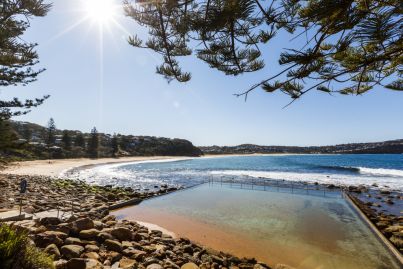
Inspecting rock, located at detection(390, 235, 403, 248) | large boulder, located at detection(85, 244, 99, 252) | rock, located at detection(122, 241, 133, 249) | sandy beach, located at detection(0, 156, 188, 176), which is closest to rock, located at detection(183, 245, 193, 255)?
rock, located at detection(122, 241, 133, 249)

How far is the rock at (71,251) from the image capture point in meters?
6.17

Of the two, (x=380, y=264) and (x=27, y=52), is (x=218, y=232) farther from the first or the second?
(x=27, y=52)

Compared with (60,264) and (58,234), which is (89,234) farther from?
(60,264)

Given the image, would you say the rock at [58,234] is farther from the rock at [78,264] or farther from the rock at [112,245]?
the rock at [78,264]

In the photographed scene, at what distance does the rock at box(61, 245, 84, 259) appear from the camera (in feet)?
20.2

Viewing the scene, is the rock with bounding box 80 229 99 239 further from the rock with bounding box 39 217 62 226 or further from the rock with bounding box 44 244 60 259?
the rock with bounding box 44 244 60 259

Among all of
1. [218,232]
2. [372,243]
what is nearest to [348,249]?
[372,243]

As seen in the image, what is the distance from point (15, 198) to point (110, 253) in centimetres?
864

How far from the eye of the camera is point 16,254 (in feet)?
11.1

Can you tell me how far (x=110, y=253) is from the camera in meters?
6.92

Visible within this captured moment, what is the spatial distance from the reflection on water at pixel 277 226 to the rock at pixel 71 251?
467 centimetres

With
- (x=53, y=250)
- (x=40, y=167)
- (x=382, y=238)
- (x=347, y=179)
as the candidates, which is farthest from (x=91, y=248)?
(x=40, y=167)

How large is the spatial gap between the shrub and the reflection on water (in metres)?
6.40

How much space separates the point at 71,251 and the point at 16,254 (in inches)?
126
